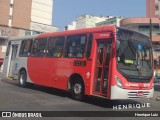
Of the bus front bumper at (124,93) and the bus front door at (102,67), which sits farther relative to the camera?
the bus front door at (102,67)

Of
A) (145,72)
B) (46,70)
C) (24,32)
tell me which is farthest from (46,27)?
(145,72)

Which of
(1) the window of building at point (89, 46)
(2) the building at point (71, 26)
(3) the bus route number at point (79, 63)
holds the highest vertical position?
(2) the building at point (71, 26)

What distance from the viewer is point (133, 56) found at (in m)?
11.4

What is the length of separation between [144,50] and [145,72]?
0.97 m

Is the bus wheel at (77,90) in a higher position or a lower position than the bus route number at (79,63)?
lower

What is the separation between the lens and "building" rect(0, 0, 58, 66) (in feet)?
162

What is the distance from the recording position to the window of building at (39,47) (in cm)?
1495

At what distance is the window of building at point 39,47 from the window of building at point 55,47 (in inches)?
19.4

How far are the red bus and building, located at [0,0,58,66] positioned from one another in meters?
36.6

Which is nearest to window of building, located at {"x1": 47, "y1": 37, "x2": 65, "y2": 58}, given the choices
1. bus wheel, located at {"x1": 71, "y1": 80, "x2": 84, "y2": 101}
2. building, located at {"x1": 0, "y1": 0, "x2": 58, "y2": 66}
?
bus wheel, located at {"x1": 71, "y1": 80, "x2": 84, "y2": 101}

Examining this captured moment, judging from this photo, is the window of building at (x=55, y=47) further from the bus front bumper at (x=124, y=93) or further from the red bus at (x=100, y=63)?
the bus front bumper at (x=124, y=93)

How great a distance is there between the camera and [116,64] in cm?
1091

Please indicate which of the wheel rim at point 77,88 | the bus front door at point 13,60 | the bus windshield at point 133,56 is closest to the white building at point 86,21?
the bus front door at point 13,60

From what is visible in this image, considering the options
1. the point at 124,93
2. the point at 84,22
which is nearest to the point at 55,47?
the point at 124,93
